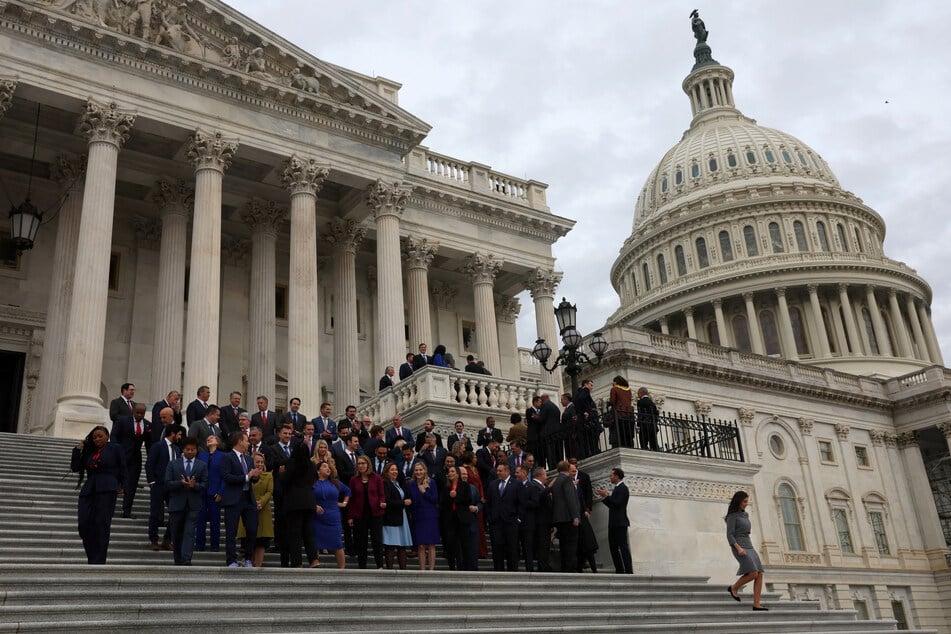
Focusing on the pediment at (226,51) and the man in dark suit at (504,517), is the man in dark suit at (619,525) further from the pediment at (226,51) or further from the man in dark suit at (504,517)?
the pediment at (226,51)

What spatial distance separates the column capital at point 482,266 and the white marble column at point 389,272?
17.5 feet

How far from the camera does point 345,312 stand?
30.6 metres

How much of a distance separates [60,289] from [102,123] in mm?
4882

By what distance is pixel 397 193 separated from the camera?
97.3 feet

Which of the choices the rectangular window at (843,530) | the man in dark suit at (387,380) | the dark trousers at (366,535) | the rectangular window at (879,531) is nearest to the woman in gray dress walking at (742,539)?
the dark trousers at (366,535)

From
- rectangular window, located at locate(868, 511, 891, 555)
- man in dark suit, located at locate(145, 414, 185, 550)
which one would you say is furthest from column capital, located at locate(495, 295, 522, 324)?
rectangular window, located at locate(868, 511, 891, 555)

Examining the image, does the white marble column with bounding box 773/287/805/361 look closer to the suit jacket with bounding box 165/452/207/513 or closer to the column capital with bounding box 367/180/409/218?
the column capital with bounding box 367/180/409/218

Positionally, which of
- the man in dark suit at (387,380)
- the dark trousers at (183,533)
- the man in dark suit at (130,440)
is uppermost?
the man in dark suit at (387,380)

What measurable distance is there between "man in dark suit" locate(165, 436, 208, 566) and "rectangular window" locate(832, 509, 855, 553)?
4633 cm

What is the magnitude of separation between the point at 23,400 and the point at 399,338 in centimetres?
1142

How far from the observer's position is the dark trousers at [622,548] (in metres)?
15.2

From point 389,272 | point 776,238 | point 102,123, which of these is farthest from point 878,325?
point 102,123

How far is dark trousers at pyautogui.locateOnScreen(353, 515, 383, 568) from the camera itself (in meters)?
13.3

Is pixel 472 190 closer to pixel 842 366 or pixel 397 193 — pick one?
pixel 397 193
